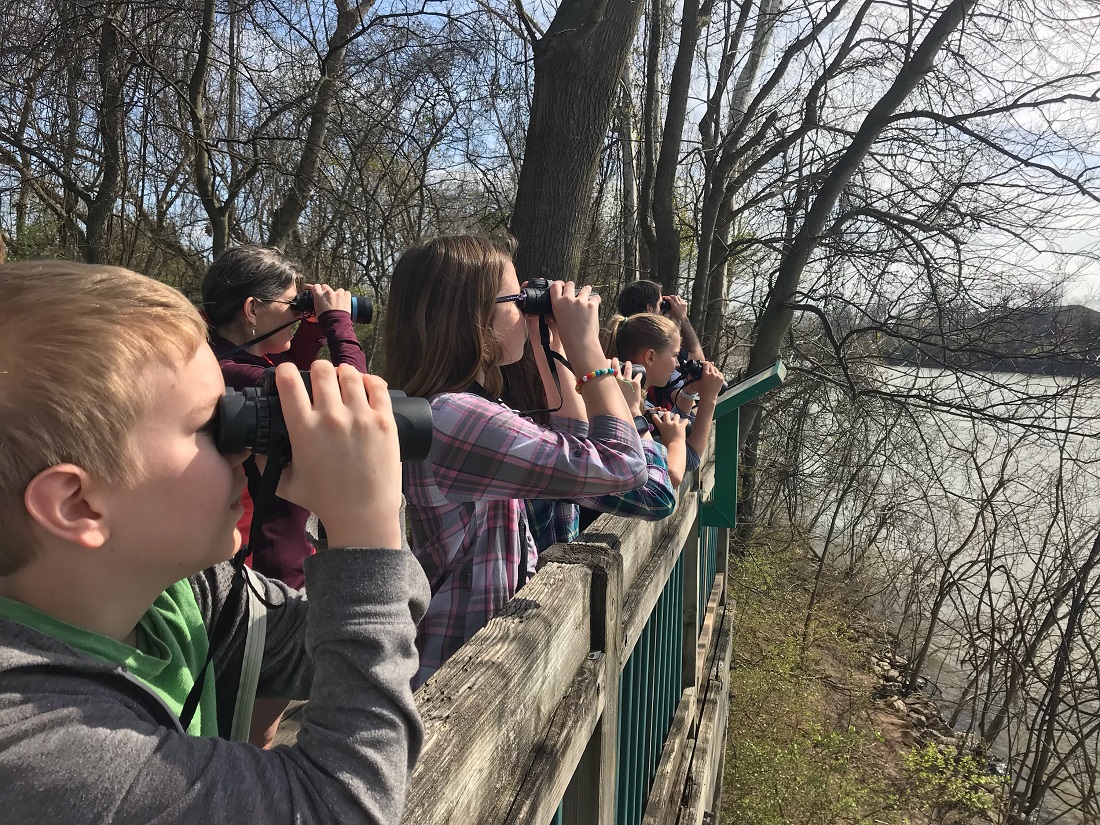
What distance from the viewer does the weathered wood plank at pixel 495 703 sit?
2.81 feet

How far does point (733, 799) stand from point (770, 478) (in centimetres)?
553

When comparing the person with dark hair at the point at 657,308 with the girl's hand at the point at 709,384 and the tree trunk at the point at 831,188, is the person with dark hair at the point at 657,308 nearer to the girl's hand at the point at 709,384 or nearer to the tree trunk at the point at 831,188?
the girl's hand at the point at 709,384

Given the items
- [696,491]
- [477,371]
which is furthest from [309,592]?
[696,491]

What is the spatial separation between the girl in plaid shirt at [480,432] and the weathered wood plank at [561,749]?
10.5 inches

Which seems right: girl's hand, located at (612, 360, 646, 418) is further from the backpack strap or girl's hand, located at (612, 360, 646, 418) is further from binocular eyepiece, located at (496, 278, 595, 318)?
the backpack strap

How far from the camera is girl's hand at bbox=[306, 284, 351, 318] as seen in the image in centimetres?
252

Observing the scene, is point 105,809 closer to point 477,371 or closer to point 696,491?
point 477,371

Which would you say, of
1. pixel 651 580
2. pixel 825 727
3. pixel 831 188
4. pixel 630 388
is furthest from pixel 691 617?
pixel 831 188

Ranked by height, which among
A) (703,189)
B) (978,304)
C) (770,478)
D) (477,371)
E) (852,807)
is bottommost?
(852,807)

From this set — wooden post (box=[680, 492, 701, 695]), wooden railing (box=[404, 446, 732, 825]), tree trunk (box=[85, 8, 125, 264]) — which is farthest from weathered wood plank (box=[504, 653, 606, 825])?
tree trunk (box=[85, 8, 125, 264])

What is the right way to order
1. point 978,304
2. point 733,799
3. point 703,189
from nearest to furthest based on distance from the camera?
point 733,799
point 978,304
point 703,189

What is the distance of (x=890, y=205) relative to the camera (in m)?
7.98

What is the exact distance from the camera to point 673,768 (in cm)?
270

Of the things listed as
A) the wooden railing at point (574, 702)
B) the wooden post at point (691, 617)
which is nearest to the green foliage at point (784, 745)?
the wooden post at point (691, 617)
